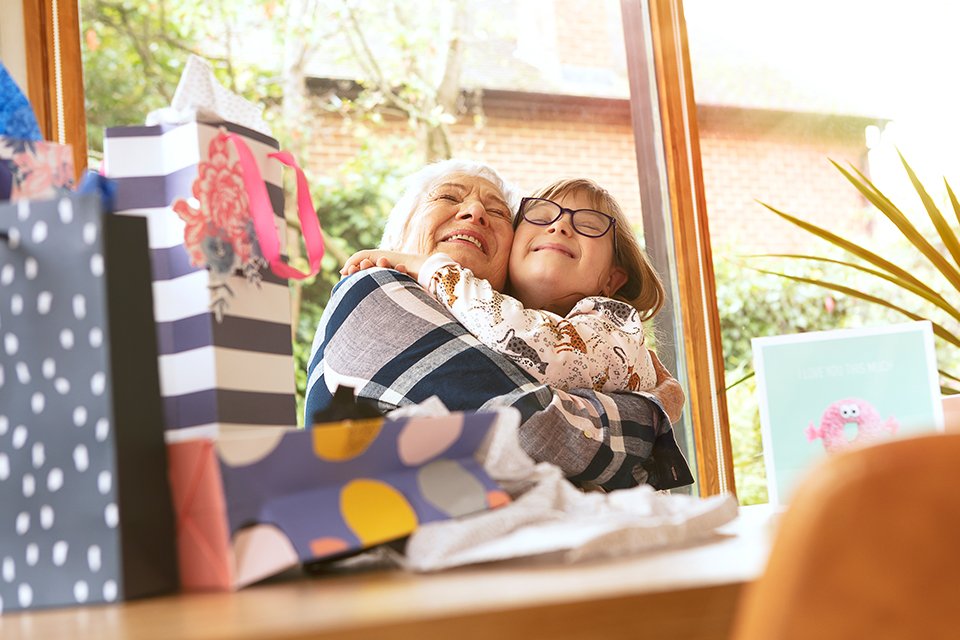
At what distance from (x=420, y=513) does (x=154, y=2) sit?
3328 millimetres

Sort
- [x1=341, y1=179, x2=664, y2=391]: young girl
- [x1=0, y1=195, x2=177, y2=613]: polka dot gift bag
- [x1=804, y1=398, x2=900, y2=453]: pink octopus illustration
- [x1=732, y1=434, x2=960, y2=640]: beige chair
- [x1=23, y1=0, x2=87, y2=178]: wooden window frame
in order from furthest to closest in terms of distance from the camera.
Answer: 1. [x1=23, y1=0, x2=87, y2=178]: wooden window frame
2. [x1=804, y1=398, x2=900, y2=453]: pink octopus illustration
3. [x1=341, y1=179, x2=664, y2=391]: young girl
4. [x1=0, y1=195, x2=177, y2=613]: polka dot gift bag
5. [x1=732, y1=434, x2=960, y2=640]: beige chair

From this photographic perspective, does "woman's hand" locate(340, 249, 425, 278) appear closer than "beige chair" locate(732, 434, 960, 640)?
No

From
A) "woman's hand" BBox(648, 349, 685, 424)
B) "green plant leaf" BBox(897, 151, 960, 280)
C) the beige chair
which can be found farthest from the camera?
"green plant leaf" BBox(897, 151, 960, 280)

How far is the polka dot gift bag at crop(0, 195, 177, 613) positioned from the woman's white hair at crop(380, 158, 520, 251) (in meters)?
1.49

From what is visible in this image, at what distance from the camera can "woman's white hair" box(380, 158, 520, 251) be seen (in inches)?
89.2

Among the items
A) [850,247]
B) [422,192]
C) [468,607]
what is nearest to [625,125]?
[850,247]

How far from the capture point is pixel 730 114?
149 inches

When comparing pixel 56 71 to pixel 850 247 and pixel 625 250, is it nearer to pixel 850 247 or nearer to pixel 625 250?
pixel 625 250

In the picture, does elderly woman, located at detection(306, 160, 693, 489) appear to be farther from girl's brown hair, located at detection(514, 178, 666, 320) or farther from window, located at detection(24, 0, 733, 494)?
window, located at detection(24, 0, 733, 494)

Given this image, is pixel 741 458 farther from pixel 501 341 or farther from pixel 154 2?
pixel 154 2

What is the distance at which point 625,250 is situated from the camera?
233 centimetres

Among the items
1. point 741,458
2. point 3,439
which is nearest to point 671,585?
point 3,439

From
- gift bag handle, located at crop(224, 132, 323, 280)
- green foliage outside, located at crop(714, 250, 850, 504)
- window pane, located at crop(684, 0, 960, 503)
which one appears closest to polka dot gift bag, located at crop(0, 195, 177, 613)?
gift bag handle, located at crop(224, 132, 323, 280)

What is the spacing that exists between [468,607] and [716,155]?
3.37 m
